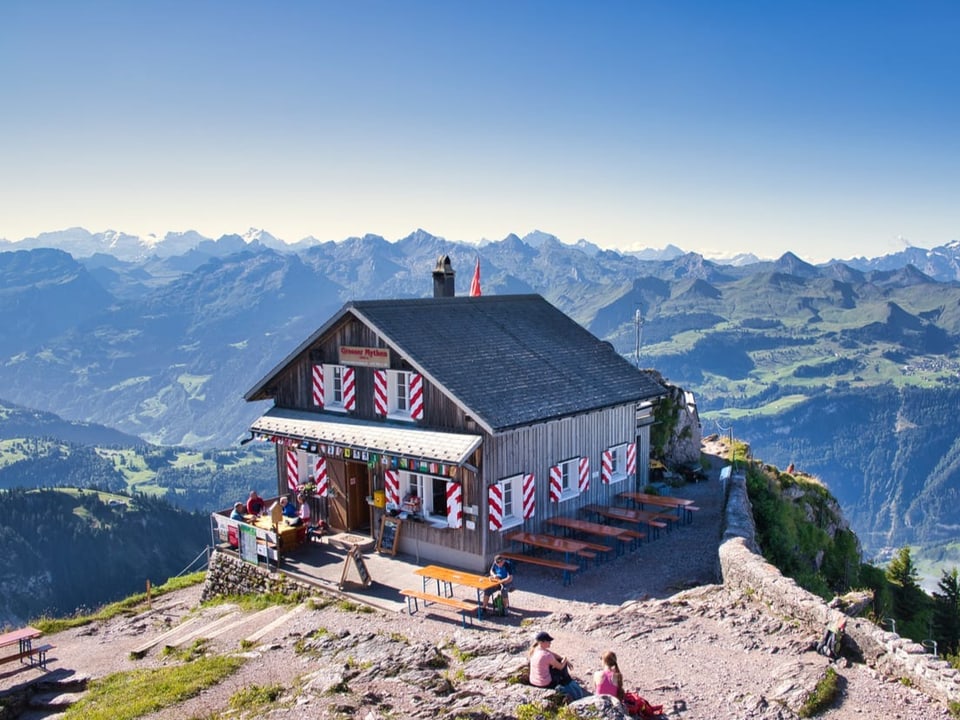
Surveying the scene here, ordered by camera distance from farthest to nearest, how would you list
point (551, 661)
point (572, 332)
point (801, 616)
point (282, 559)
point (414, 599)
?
A: point (572, 332) < point (282, 559) < point (414, 599) < point (801, 616) < point (551, 661)

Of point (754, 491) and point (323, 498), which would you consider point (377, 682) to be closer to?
point (323, 498)

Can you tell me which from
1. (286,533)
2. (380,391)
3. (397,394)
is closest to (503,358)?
(397,394)

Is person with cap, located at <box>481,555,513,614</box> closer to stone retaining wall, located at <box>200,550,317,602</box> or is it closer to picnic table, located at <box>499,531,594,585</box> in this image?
picnic table, located at <box>499,531,594,585</box>

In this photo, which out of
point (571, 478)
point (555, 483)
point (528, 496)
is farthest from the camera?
point (571, 478)

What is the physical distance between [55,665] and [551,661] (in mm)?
14607

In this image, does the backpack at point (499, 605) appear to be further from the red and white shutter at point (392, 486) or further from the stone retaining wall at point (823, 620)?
the red and white shutter at point (392, 486)

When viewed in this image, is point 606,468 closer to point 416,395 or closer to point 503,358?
point 503,358

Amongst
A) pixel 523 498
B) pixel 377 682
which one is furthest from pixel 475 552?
pixel 377 682

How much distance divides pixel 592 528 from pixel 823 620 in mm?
9034

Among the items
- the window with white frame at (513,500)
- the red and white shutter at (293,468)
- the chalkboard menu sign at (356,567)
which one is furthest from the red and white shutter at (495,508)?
the red and white shutter at (293,468)

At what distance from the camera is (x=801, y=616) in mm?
16906

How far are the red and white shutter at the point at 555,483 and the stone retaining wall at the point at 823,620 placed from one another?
483 centimetres

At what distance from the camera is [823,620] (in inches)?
640

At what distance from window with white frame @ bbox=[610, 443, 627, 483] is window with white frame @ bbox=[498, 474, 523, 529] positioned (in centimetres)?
529
